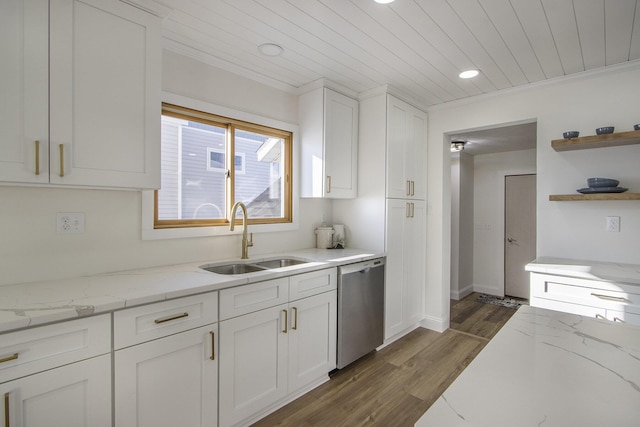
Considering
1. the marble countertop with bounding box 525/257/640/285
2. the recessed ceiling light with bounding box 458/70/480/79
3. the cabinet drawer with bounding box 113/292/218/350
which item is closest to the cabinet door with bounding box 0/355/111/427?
the cabinet drawer with bounding box 113/292/218/350

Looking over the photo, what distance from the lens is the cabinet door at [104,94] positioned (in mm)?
1459

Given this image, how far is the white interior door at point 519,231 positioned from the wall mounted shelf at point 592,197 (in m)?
2.51

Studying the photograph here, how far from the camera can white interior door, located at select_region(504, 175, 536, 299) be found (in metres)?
4.72

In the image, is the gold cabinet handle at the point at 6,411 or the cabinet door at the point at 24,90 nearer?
the gold cabinet handle at the point at 6,411

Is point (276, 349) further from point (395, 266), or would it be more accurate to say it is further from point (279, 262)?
point (395, 266)

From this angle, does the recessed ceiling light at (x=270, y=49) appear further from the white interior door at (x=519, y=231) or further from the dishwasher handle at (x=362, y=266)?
the white interior door at (x=519, y=231)

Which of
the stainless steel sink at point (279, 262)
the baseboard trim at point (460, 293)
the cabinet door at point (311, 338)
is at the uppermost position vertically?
the stainless steel sink at point (279, 262)

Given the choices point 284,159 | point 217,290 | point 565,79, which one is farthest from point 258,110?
point 565,79

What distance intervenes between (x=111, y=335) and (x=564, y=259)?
3.12 m

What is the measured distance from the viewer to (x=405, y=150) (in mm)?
3148

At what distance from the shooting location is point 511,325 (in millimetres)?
1128

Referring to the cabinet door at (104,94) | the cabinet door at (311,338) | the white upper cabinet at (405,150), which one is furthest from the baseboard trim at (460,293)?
the cabinet door at (104,94)

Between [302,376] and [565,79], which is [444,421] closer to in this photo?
[302,376]

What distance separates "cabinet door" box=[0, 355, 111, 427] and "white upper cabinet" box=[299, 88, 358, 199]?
1963 millimetres
